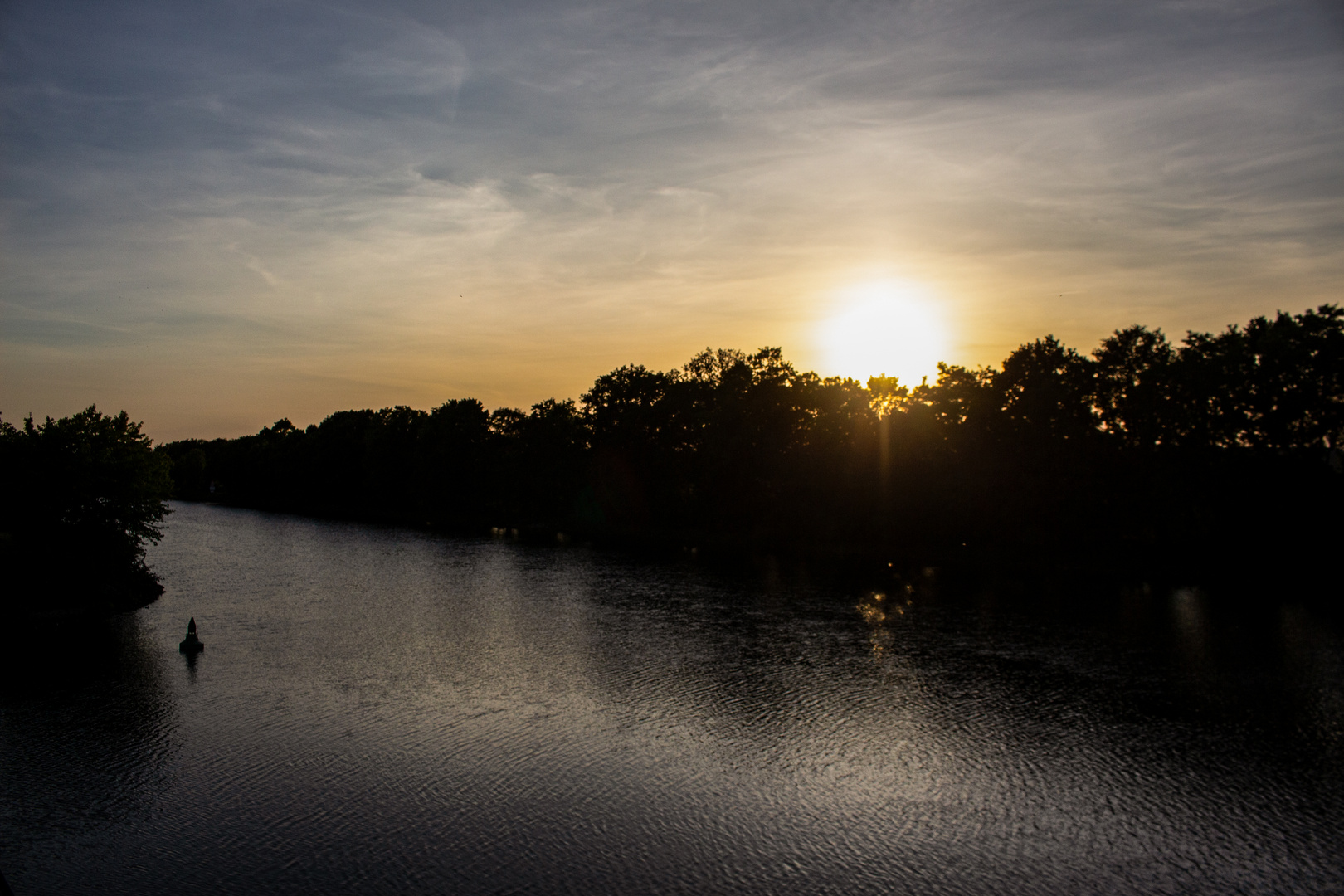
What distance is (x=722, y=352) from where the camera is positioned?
300 ft

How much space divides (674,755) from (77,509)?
3459 cm

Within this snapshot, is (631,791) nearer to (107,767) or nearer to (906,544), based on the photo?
(107,767)

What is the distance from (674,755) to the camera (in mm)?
21062

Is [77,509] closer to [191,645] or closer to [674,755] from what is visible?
[191,645]

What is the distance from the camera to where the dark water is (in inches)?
602

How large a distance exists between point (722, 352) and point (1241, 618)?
59.0m

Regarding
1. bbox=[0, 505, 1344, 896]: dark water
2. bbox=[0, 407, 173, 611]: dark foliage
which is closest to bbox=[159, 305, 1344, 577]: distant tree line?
bbox=[0, 407, 173, 611]: dark foliage

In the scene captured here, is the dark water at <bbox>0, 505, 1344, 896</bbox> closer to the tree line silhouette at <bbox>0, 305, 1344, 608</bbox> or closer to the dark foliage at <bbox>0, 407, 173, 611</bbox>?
the dark foliage at <bbox>0, 407, 173, 611</bbox>

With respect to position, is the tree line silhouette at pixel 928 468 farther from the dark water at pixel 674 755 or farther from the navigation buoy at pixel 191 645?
the navigation buoy at pixel 191 645

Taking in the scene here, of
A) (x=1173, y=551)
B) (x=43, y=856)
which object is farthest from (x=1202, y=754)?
(x=1173, y=551)

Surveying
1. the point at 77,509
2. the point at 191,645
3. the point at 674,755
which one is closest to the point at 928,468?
the point at 674,755

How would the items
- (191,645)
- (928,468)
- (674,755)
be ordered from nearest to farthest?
(674,755) < (191,645) < (928,468)

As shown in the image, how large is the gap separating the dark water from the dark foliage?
3.29m

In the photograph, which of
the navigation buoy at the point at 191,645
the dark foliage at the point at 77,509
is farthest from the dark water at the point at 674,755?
the dark foliage at the point at 77,509
